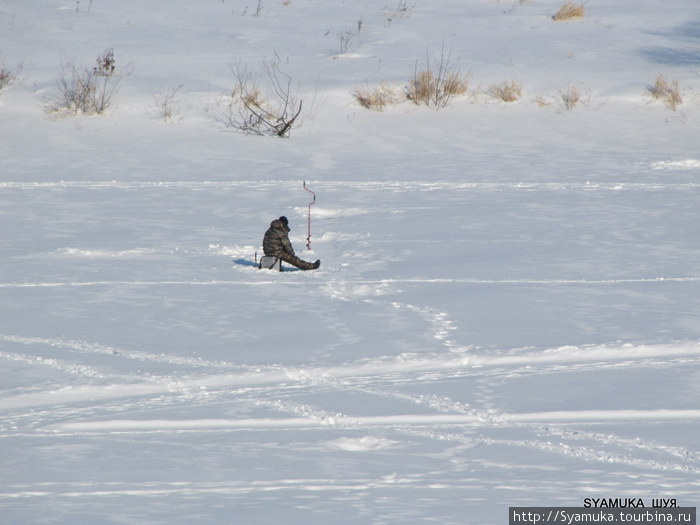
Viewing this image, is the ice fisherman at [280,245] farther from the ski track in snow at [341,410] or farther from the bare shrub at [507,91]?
the bare shrub at [507,91]

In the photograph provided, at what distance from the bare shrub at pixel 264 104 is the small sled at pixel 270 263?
27.2ft

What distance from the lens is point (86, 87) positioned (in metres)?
21.2

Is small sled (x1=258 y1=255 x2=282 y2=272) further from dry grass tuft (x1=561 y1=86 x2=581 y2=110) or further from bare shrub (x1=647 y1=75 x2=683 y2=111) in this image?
bare shrub (x1=647 y1=75 x2=683 y2=111)

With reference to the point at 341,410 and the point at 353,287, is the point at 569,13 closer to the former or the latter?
the point at 353,287

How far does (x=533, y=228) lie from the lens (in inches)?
534

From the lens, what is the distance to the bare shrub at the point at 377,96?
21422mm

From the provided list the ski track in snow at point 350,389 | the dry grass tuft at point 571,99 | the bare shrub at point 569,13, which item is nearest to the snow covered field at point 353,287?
the ski track in snow at point 350,389

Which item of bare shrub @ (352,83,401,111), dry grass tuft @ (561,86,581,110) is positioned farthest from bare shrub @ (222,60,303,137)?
dry grass tuft @ (561,86,581,110)

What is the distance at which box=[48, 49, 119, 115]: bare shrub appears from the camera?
21172mm

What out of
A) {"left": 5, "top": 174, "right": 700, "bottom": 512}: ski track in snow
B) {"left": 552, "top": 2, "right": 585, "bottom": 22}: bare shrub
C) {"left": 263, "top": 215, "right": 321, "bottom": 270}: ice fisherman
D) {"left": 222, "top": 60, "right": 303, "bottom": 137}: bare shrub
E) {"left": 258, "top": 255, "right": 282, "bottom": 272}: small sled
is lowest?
{"left": 5, "top": 174, "right": 700, "bottom": 512}: ski track in snow

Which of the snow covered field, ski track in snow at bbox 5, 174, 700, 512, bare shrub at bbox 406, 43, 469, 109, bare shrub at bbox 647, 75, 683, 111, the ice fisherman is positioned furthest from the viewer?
bare shrub at bbox 406, 43, 469, 109

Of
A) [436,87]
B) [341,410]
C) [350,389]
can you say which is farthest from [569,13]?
[341,410]

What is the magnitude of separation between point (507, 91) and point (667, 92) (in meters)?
2.91

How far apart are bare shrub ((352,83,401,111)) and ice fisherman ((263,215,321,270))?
33.2ft
